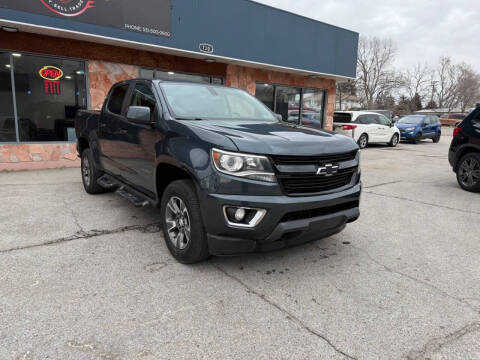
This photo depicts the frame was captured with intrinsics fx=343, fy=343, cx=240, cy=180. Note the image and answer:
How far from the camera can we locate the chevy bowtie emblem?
308 cm

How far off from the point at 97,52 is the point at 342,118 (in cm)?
1129

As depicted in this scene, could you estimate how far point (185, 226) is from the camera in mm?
3266

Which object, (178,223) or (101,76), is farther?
(101,76)

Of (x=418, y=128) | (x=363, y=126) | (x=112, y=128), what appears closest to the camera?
(x=112, y=128)

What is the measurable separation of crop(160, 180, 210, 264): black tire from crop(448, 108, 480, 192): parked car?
627 cm

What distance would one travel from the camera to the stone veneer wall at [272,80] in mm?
12133

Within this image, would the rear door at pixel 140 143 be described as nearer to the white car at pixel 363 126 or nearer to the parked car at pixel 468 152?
the parked car at pixel 468 152

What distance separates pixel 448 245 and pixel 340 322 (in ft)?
7.84

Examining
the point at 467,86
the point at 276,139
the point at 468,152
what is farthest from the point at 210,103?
the point at 467,86

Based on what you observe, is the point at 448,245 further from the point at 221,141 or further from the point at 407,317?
the point at 221,141

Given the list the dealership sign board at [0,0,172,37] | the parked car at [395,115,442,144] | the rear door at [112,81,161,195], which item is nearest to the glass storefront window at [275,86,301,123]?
the dealership sign board at [0,0,172,37]

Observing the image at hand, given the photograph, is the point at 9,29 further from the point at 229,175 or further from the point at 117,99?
the point at 229,175

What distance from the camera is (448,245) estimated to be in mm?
4121

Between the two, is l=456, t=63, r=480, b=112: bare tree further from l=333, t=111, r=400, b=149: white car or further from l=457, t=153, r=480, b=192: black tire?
l=457, t=153, r=480, b=192: black tire
